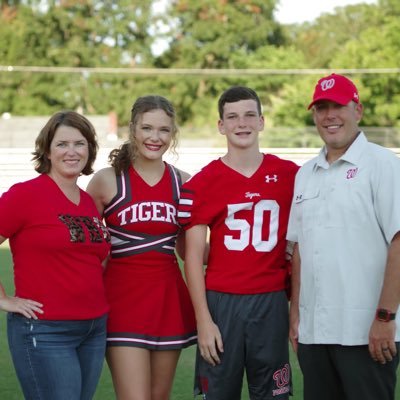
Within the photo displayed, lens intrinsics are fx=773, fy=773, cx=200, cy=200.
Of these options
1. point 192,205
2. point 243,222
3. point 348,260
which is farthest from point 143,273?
point 348,260

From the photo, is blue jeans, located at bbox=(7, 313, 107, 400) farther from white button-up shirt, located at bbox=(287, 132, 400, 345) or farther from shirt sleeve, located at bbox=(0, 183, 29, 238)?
white button-up shirt, located at bbox=(287, 132, 400, 345)

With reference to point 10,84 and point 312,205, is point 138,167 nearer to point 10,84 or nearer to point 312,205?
point 312,205

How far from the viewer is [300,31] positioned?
5250 centimetres

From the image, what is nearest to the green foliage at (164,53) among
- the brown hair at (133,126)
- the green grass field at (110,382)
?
the green grass field at (110,382)

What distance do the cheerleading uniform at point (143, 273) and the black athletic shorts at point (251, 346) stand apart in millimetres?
272

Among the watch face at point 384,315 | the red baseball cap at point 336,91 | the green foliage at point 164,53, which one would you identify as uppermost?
the green foliage at point 164,53

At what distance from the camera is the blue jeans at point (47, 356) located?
3.32 metres

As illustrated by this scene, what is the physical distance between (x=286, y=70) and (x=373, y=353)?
116ft

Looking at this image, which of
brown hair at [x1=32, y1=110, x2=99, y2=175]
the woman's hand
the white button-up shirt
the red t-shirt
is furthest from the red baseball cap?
the woman's hand

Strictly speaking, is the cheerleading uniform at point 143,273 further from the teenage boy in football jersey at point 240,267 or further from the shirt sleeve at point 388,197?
the shirt sleeve at point 388,197

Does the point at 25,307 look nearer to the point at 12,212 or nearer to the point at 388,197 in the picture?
the point at 12,212

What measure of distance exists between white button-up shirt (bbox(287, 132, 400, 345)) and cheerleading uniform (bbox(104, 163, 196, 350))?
2.52 feet

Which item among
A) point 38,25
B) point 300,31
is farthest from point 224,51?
point 300,31

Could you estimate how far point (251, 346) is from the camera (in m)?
3.65
